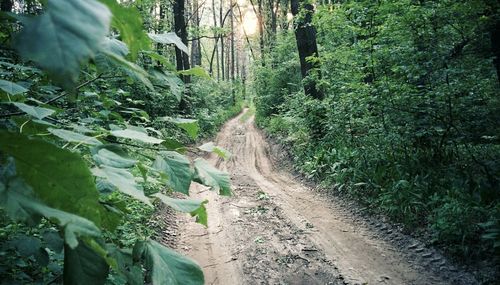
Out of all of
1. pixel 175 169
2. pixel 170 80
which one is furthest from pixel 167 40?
pixel 175 169

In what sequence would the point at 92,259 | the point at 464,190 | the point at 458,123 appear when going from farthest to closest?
the point at 458,123 → the point at 464,190 → the point at 92,259

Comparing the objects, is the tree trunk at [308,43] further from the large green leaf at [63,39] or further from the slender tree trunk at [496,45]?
the large green leaf at [63,39]

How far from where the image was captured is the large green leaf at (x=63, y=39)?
0.52 meters

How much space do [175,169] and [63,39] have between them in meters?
0.86

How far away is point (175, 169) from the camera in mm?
1354

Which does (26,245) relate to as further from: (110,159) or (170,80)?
(170,80)

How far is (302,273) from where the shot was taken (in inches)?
200

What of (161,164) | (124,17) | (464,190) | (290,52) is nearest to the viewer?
(124,17)

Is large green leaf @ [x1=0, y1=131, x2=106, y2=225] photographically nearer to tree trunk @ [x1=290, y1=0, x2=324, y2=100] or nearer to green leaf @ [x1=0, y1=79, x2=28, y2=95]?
green leaf @ [x1=0, y1=79, x2=28, y2=95]

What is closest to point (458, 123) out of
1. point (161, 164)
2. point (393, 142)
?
point (393, 142)

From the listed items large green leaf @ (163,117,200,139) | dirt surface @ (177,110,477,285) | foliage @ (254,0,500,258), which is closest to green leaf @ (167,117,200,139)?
large green leaf @ (163,117,200,139)

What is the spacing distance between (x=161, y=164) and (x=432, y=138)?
7469mm

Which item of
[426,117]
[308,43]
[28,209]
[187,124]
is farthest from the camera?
[308,43]

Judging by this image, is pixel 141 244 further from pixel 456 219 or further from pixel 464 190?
pixel 464 190
